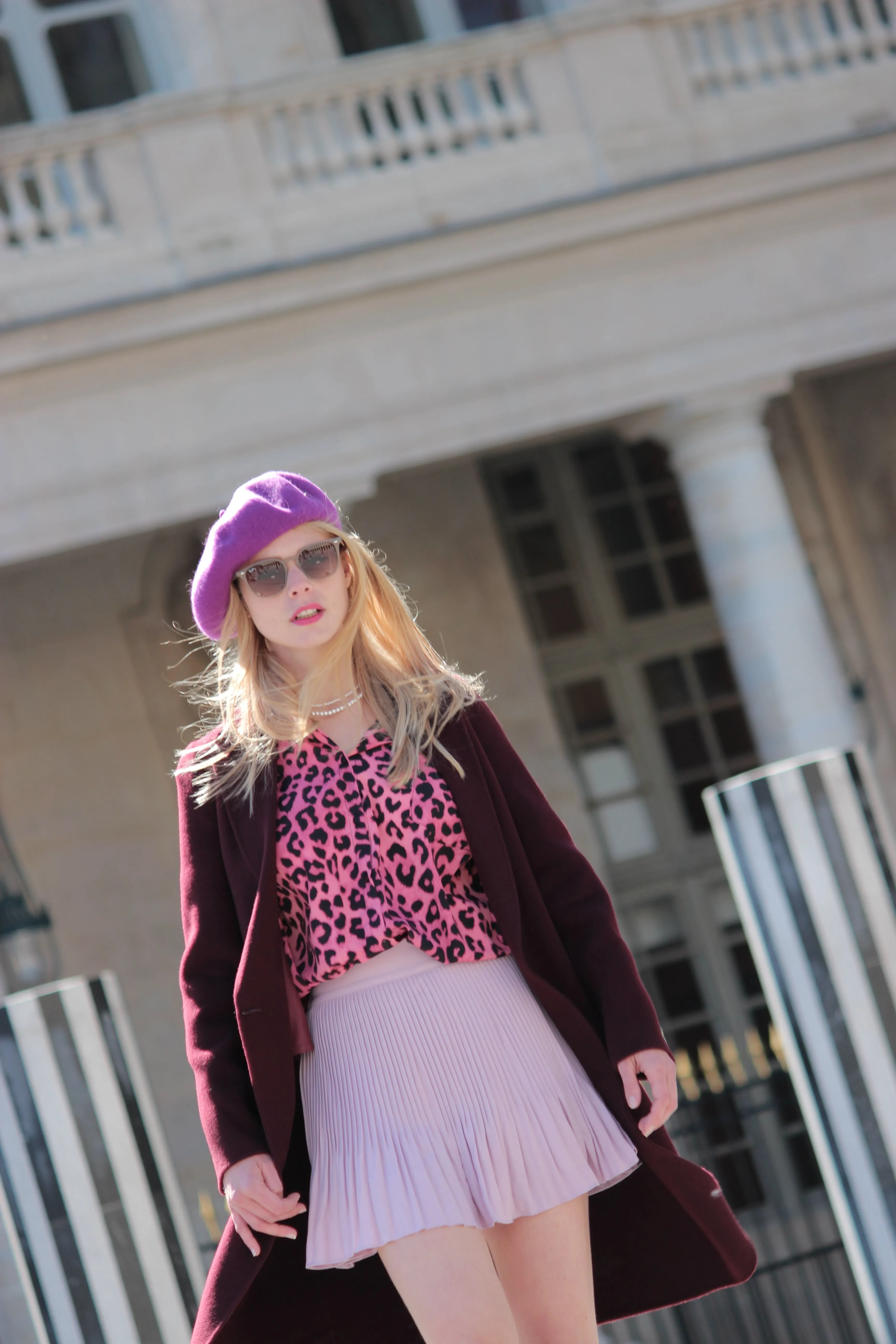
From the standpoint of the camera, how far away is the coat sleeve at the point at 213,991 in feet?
7.73

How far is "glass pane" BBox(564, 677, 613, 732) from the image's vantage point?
10344mm

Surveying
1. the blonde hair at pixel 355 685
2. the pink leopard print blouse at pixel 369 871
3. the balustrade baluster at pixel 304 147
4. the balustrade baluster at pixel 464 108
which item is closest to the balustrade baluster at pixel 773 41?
the balustrade baluster at pixel 464 108

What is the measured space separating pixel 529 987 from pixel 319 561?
76 centimetres

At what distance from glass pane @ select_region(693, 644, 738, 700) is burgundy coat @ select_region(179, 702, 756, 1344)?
26.2ft

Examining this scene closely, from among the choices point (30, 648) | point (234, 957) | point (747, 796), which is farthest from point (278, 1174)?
point (30, 648)

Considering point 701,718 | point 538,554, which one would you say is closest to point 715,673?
point 701,718

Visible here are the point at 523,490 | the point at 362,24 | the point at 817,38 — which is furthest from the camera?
the point at 523,490

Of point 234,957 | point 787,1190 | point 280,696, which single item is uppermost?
point 280,696

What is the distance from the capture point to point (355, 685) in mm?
2623

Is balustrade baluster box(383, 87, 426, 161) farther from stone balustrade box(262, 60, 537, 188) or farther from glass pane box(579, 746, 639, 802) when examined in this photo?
glass pane box(579, 746, 639, 802)

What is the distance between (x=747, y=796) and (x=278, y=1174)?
2.32 m

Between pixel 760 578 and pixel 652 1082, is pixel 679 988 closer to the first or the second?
pixel 760 578

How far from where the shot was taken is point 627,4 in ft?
25.4

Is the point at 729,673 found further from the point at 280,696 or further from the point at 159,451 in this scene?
the point at 280,696
